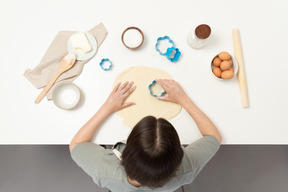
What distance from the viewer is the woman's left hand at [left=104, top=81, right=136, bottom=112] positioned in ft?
2.19

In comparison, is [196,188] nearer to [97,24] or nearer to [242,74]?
[242,74]

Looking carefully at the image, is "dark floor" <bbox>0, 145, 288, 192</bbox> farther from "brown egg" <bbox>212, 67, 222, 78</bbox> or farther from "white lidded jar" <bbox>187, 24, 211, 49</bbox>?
"white lidded jar" <bbox>187, 24, 211, 49</bbox>

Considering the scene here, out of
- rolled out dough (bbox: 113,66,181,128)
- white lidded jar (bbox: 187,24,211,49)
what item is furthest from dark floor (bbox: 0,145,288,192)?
white lidded jar (bbox: 187,24,211,49)

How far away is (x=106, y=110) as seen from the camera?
2.17ft

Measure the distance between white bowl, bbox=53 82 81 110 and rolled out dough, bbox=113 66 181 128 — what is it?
14cm

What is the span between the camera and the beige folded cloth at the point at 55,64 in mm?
705

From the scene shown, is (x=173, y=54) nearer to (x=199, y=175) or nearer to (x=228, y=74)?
(x=228, y=74)

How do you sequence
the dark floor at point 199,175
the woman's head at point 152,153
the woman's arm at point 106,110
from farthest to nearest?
the dark floor at point 199,175 < the woman's arm at point 106,110 < the woman's head at point 152,153

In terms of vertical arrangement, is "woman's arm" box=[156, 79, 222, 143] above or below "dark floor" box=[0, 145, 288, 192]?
above

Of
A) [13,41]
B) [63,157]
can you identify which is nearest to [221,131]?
[13,41]

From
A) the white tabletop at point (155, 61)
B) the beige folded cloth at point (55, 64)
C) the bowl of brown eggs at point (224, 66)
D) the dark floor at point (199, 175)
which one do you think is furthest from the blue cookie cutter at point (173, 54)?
the dark floor at point (199, 175)

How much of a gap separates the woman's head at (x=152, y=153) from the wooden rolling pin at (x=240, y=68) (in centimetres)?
38

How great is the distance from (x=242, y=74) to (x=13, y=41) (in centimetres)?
86

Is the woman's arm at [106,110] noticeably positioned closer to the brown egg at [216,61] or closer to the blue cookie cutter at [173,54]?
the blue cookie cutter at [173,54]
